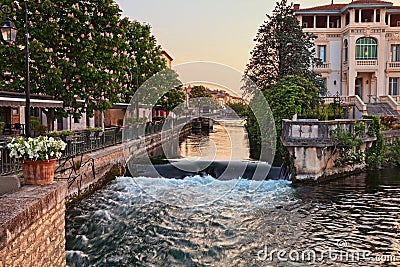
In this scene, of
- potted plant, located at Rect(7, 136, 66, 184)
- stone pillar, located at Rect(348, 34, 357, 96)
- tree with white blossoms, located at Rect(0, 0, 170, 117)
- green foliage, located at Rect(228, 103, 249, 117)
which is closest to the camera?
potted plant, located at Rect(7, 136, 66, 184)

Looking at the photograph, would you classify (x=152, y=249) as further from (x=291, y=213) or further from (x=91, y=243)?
(x=291, y=213)

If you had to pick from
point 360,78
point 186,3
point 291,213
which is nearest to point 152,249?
point 291,213

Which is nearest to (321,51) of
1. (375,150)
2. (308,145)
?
(375,150)

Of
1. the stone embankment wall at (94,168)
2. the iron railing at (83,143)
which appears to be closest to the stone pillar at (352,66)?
the iron railing at (83,143)

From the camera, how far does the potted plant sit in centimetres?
698

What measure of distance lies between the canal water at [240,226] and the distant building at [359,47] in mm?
21978

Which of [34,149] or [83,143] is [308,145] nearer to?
[83,143]

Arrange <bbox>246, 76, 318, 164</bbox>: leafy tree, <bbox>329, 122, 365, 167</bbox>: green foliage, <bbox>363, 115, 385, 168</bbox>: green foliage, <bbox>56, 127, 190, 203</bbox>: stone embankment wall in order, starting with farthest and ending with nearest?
<bbox>246, 76, 318, 164</bbox>: leafy tree < <bbox>363, 115, 385, 168</bbox>: green foliage < <bbox>329, 122, 365, 167</bbox>: green foliage < <bbox>56, 127, 190, 203</bbox>: stone embankment wall

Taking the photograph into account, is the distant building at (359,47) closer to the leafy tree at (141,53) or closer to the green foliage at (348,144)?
the leafy tree at (141,53)

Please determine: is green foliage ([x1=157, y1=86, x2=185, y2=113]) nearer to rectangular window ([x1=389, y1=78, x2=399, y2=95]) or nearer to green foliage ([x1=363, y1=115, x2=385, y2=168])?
rectangular window ([x1=389, y1=78, x2=399, y2=95])

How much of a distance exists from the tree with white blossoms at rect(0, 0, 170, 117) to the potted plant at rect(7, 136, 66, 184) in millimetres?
9431

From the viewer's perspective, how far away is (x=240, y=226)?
11844mm

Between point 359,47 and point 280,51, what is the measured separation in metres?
9.09

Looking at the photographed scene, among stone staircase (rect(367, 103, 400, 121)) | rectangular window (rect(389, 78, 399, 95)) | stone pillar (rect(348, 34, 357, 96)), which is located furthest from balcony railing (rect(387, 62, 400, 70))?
stone staircase (rect(367, 103, 400, 121))
